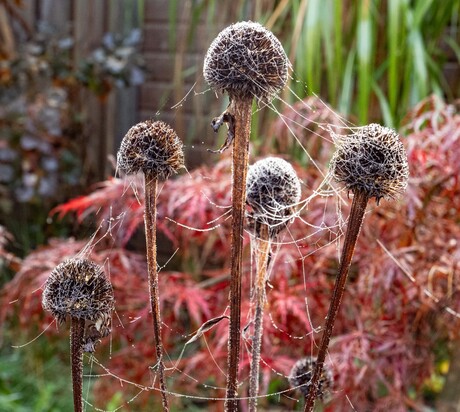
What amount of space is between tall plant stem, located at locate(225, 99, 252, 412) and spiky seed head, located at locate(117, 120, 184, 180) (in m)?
0.04

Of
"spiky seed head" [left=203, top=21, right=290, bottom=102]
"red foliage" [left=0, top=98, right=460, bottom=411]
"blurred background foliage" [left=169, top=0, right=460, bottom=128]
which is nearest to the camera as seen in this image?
"spiky seed head" [left=203, top=21, right=290, bottom=102]

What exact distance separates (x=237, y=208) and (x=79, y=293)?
0.10 metres

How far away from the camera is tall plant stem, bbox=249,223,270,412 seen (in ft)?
1.44

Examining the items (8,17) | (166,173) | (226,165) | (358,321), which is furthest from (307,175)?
(8,17)

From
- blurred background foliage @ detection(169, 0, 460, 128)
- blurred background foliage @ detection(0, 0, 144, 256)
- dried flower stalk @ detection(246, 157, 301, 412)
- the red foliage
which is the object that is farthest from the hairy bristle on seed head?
blurred background foliage @ detection(0, 0, 144, 256)

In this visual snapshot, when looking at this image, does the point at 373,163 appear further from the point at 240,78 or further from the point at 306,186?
the point at 306,186

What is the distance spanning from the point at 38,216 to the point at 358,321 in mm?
1454

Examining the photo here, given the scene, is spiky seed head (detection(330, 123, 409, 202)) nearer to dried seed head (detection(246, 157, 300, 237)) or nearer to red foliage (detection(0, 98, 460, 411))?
dried seed head (detection(246, 157, 300, 237))

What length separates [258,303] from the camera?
1.52 ft

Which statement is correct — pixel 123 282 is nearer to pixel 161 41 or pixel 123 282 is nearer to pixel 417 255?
pixel 417 255

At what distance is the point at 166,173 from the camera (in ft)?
1.32

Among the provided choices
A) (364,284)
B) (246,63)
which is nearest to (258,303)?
(246,63)

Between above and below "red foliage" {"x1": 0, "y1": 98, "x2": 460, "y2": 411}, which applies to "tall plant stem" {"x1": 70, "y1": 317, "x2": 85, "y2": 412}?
above

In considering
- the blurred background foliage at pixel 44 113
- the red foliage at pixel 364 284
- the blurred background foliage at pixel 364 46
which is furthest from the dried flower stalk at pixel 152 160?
the blurred background foliage at pixel 44 113
